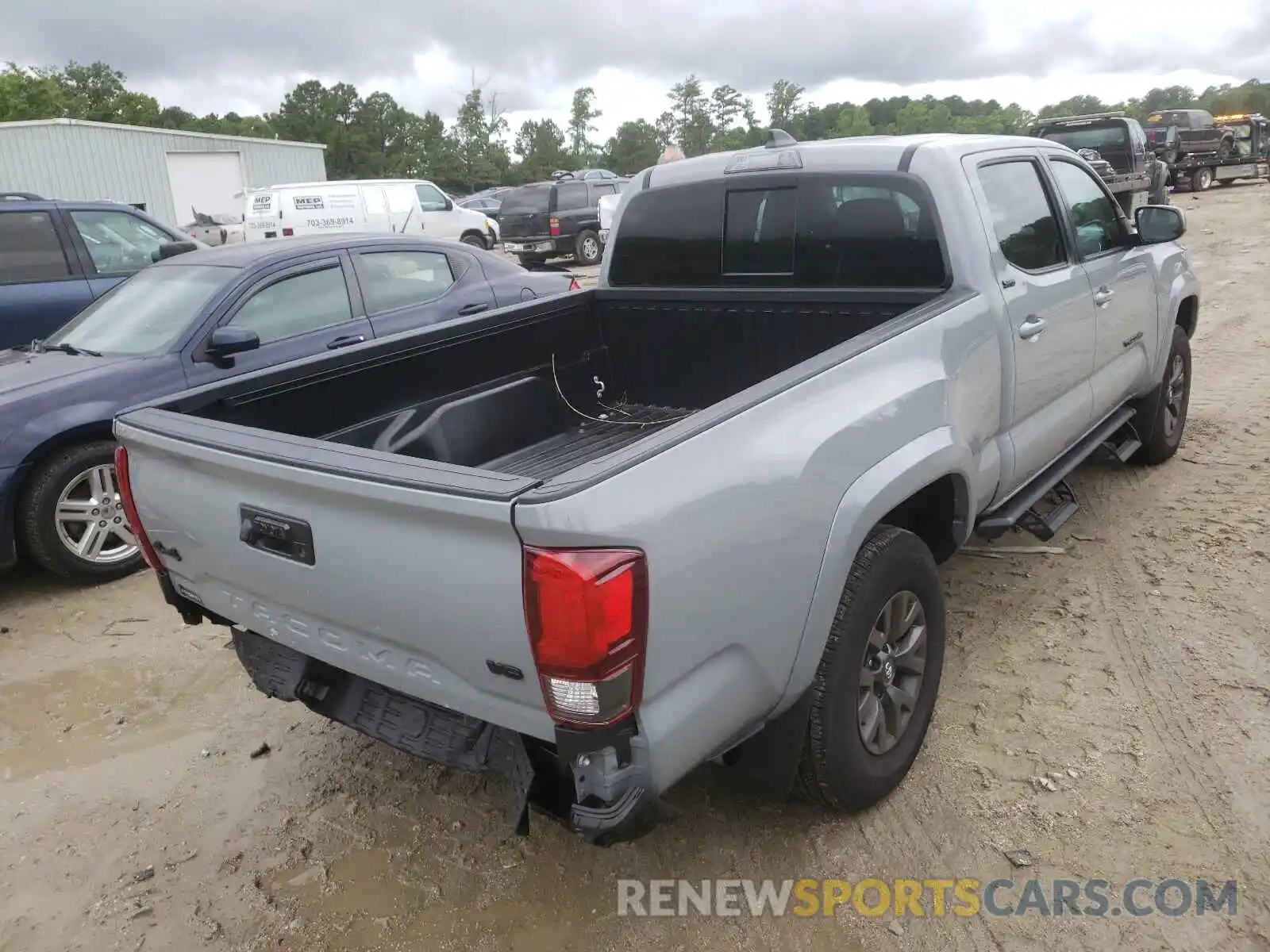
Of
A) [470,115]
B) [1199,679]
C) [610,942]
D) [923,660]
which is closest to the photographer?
[610,942]

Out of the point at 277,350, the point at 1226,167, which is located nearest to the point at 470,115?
the point at 1226,167

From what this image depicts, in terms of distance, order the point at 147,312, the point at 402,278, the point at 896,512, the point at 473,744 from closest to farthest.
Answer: the point at 473,744 → the point at 896,512 → the point at 147,312 → the point at 402,278

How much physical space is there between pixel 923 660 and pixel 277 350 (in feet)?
13.6

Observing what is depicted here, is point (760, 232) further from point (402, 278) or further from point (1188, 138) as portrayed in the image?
point (1188, 138)

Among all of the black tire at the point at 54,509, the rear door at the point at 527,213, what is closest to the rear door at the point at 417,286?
the black tire at the point at 54,509

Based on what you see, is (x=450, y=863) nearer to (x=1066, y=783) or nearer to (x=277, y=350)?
(x=1066, y=783)

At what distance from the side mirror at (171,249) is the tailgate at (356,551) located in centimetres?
554

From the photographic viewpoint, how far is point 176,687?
4117mm

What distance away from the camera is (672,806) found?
8.51ft

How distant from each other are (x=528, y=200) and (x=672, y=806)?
18938 mm

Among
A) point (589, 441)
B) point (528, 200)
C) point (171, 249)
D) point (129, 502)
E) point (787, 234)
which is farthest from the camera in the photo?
point (528, 200)

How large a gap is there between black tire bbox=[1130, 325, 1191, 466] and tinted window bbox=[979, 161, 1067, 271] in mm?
1723

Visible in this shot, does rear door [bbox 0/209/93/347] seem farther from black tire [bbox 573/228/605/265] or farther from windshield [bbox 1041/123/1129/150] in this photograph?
windshield [bbox 1041/123/1129/150]

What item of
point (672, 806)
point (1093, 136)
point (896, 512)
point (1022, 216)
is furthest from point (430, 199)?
point (672, 806)
